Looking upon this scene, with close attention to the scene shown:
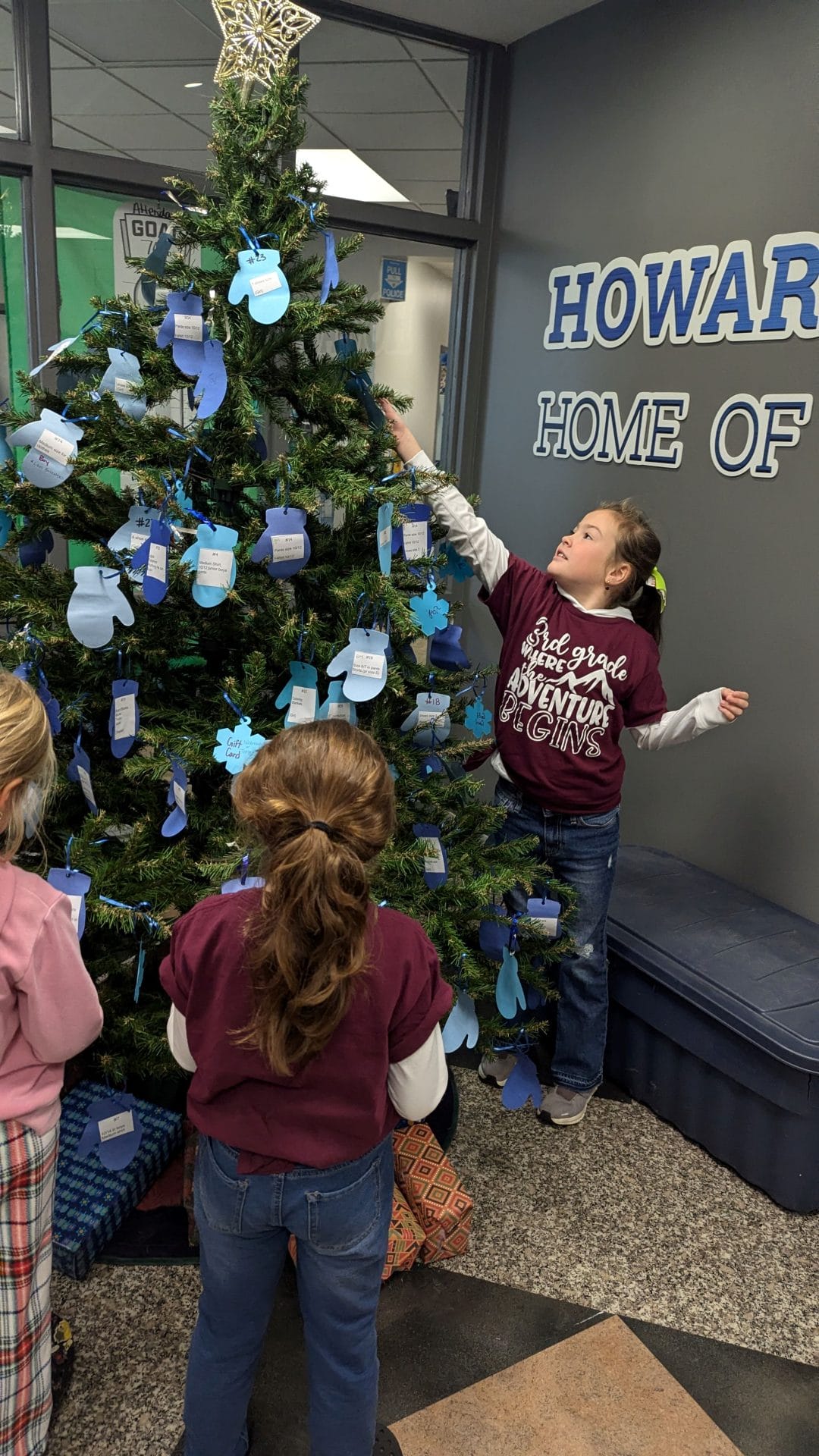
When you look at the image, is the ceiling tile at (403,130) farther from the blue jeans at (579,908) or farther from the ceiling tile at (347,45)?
the blue jeans at (579,908)

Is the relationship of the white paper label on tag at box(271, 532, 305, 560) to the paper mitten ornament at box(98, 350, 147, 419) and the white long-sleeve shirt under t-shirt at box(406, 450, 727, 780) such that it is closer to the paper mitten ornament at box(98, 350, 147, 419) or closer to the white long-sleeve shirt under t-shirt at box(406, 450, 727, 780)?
the paper mitten ornament at box(98, 350, 147, 419)

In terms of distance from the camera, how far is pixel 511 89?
3.29 meters

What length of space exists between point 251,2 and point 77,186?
1505 mm

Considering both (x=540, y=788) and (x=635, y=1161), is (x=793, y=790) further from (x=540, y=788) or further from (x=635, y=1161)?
(x=635, y=1161)

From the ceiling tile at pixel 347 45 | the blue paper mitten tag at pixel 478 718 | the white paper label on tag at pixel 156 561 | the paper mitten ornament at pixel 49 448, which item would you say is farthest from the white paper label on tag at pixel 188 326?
the ceiling tile at pixel 347 45

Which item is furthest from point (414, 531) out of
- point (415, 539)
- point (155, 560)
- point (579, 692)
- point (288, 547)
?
point (579, 692)

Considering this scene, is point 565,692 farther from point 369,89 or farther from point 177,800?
point 369,89

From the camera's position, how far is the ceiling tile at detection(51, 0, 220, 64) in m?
2.81

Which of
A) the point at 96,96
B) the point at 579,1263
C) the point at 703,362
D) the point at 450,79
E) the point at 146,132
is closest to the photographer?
the point at 579,1263

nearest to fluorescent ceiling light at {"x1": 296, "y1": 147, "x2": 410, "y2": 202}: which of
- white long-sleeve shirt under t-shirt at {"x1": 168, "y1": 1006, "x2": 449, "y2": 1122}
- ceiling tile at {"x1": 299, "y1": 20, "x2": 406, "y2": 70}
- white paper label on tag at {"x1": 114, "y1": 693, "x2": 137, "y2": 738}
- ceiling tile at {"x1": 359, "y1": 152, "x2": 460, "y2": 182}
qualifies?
ceiling tile at {"x1": 359, "y1": 152, "x2": 460, "y2": 182}

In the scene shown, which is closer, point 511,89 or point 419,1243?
point 419,1243

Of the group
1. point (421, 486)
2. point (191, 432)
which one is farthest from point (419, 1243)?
point (191, 432)

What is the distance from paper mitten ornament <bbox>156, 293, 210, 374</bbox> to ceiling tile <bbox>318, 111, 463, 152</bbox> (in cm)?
247

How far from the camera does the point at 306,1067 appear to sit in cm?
114
